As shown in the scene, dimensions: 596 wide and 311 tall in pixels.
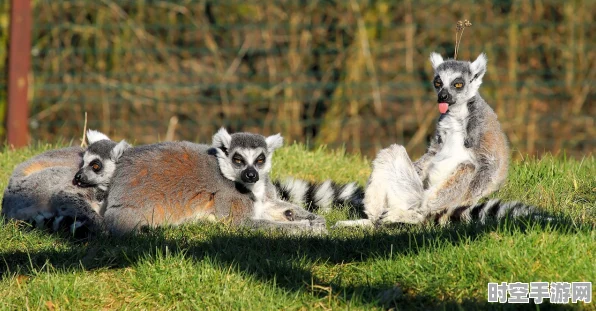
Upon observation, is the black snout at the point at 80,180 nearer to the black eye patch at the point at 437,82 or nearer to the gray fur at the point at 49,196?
the gray fur at the point at 49,196

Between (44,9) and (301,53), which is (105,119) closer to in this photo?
(44,9)

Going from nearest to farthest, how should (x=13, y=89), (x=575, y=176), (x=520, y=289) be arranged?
1. (x=520, y=289)
2. (x=575, y=176)
3. (x=13, y=89)

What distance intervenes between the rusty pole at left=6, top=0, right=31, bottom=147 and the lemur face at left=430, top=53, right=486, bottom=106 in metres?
4.51

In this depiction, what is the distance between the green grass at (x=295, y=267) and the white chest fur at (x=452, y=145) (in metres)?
0.58

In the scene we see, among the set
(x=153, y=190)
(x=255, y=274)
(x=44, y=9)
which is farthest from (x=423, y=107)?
(x=255, y=274)

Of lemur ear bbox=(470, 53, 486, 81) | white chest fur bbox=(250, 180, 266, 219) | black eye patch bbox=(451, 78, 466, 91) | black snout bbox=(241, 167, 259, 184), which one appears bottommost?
white chest fur bbox=(250, 180, 266, 219)

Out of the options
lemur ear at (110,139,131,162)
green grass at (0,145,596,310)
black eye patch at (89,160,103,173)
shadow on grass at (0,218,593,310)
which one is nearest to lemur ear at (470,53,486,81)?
green grass at (0,145,596,310)

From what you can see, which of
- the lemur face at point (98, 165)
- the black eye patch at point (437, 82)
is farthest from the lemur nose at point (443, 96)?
the lemur face at point (98, 165)

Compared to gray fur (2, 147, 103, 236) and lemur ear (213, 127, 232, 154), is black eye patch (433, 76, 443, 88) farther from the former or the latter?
gray fur (2, 147, 103, 236)

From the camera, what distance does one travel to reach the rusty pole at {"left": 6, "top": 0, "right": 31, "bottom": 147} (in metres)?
7.70

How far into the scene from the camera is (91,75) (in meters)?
9.61

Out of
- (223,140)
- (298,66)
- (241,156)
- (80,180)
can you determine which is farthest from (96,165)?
(298,66)

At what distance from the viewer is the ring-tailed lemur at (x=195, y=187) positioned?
4.59 metres

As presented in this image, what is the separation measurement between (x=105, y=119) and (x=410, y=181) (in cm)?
582
